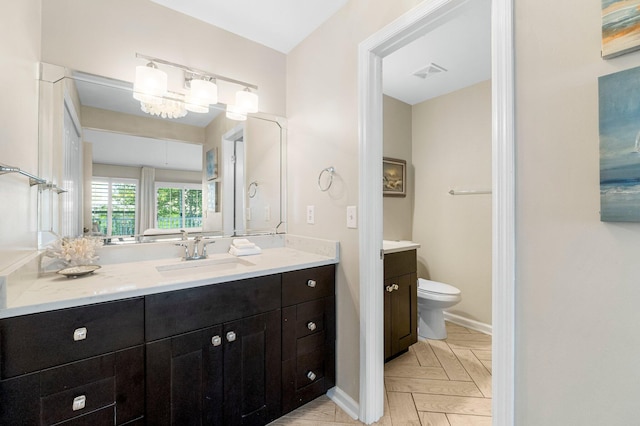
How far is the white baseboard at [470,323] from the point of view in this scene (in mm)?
2701

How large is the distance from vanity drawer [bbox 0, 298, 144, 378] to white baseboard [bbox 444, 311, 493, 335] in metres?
2.89

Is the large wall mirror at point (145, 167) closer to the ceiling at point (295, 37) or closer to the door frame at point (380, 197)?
the ceiling at point (295, 37)

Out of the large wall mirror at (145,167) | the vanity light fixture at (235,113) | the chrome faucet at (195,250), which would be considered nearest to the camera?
the large wall mirror at (145,167)

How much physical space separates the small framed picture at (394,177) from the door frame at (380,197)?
1.43 meters

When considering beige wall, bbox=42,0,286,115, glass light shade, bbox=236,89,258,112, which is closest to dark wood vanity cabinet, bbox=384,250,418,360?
glass light shade, bbox=236,89,258,112

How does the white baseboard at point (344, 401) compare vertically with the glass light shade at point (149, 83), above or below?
below

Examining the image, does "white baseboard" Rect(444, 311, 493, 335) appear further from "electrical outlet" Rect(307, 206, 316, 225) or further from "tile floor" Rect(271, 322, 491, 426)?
"electrical outlet" Rect(307, 206, 316, 225)

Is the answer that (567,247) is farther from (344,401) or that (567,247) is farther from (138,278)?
(138,278)

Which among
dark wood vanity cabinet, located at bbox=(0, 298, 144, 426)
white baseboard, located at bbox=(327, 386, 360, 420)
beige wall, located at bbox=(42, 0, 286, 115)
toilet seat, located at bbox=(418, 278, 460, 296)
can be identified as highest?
beige wall, located at bbox=(42, 0, 286, 115)

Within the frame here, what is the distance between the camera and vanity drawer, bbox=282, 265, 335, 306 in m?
1.54

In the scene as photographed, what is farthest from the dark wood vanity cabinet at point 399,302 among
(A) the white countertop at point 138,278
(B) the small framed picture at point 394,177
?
(B) the small framed picture at point 394,177

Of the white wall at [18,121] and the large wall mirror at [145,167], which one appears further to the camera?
the large wall mirror at [145,167]

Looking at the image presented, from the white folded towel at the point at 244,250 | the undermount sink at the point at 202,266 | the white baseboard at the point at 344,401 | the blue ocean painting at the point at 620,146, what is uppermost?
the blue ocean painting at the point at 620,146

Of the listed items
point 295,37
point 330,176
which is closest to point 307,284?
point 330,176
